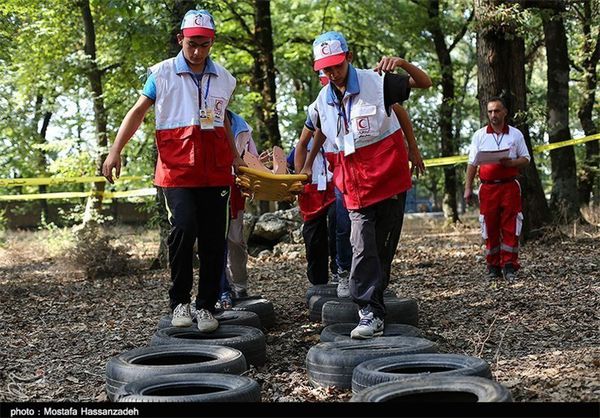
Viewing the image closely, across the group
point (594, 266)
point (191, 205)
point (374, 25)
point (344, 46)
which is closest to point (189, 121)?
point (191, 205)

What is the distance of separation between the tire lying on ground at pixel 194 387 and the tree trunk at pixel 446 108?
19505 mm

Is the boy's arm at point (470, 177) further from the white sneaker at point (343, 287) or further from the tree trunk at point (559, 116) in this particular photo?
the tree trunk at point (559, 116)

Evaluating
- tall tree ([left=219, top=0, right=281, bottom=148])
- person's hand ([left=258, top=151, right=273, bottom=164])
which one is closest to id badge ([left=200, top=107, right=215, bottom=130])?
person's hand ([left=258, top=151, right=273, bottom=164])

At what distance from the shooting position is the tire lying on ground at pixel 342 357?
4711mm

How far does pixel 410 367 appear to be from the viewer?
14.6 ft

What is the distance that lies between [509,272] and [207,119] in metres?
4.51

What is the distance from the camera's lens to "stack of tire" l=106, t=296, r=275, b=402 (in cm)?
412

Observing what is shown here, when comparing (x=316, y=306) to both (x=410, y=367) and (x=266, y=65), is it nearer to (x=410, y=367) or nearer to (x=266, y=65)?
(x=410, y=367)

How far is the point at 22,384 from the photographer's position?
5160 mm

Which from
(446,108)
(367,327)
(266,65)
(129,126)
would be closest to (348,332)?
(367,327)

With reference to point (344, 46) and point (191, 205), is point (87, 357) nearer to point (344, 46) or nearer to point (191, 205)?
point (191, 205)

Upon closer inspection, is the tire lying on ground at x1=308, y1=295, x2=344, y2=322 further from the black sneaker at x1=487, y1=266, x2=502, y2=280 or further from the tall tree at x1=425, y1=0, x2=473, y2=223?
the tall tree at x1=425, y1=0, x2=473, y2=223

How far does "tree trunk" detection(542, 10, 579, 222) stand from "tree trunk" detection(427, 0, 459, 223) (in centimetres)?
607

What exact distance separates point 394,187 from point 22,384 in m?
2.73
